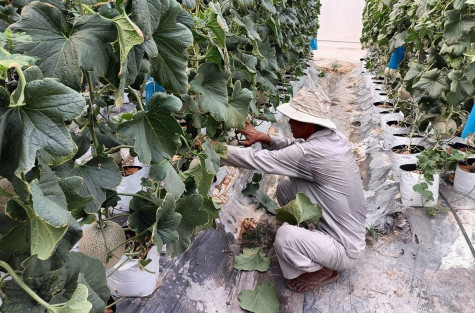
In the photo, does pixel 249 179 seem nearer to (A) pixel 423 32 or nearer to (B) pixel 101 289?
(A) pixel 423 32

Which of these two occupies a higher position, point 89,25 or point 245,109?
point 89,25

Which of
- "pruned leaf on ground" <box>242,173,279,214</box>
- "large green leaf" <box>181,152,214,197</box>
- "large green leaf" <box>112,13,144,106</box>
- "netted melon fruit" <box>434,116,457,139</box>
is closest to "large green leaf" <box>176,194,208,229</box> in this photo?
"large green leaf" <box>181,152,214,197</box>

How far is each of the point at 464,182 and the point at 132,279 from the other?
255cm

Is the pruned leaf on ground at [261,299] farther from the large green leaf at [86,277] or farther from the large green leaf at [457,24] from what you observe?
the large green leaf at [457,24]

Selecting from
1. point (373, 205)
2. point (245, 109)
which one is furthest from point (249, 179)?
point (245, 109)

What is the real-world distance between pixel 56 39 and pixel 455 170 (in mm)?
3135

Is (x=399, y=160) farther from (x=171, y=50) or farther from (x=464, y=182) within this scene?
(x=171, y=50)

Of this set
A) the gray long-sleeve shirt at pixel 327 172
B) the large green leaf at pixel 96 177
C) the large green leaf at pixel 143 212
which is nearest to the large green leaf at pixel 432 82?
the gray long-sleeve shirt at pixel 327 172

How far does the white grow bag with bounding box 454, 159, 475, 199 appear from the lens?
10.1ft

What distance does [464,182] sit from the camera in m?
3.13

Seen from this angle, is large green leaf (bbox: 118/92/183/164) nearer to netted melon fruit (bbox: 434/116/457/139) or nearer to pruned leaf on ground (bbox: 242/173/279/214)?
pruned leaf on ground (bbox: 242/173/279/214)

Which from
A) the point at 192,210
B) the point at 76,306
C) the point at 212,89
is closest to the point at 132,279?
the point at 192,210

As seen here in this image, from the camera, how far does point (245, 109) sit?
1.96 m

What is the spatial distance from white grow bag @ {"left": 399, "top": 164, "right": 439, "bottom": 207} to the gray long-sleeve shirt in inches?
32.6
